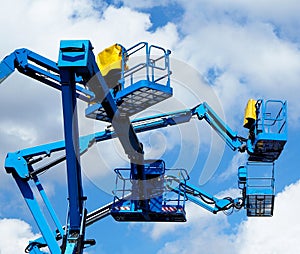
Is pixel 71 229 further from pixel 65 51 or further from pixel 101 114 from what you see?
pixel 65 51


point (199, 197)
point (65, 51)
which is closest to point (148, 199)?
point (199, 197)

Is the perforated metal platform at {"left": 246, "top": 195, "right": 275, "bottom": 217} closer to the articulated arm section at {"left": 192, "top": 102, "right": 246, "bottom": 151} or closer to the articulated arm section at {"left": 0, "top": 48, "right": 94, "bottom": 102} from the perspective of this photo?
the articulated arm section at {"left": 192, "top": 102, "right": 246, "bottom": 151}

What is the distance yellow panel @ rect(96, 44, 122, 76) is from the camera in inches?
806

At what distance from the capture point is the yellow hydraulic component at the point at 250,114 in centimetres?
2346

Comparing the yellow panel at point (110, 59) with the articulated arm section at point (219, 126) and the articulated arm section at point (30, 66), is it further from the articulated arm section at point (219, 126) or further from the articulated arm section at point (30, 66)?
the articulated arm section at point (219, 126)

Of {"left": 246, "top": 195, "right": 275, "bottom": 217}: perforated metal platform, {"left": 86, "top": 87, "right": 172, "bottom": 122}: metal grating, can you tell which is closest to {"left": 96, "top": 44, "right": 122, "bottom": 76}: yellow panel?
{"left": 86, "top": 87, "right": 172, "bottom": 122}: metal grating

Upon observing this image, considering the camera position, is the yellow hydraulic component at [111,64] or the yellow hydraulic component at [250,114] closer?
the yellow hydraulic component at [111,64]

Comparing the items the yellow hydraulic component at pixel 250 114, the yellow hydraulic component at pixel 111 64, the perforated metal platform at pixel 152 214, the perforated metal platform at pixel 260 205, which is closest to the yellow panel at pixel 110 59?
the yellow hydraulic component at pixel 111 64

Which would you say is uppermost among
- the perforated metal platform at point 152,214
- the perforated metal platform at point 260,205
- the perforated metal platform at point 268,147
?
the perforated metal platform at point 268,147

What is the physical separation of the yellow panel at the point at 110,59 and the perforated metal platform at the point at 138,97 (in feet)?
3.60

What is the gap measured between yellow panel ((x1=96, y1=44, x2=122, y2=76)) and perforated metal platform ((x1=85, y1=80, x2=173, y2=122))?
1097 mm

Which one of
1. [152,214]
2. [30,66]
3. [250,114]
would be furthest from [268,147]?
[30,66]

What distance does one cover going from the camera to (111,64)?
20.5 metres

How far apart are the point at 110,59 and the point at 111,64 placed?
0.22 metres
